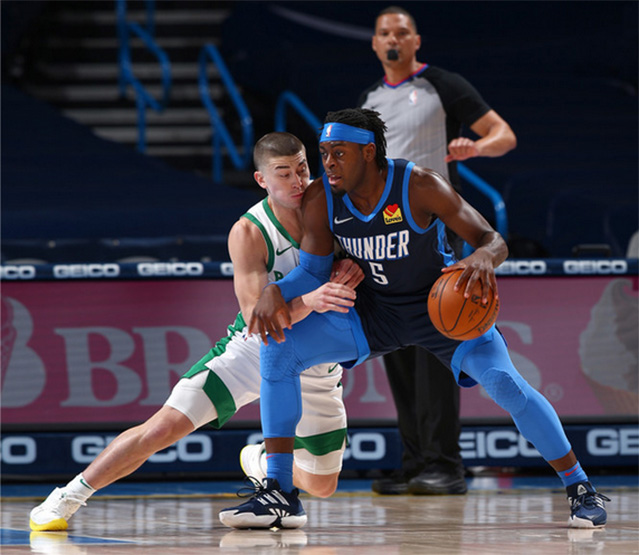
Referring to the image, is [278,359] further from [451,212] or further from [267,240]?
[451,212]

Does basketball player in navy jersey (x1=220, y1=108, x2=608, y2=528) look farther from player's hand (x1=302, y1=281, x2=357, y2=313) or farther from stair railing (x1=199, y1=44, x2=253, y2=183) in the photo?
stair railing (x1=199, y1=44, x2=253, y2=183)

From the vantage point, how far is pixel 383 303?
4410 mm

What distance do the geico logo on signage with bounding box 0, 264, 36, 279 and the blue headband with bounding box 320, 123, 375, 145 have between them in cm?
224

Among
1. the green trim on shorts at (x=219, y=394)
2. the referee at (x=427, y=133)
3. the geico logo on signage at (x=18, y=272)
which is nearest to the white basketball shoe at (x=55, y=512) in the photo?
the green trim on shorts at (x=219, y=394)

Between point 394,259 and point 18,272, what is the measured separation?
2.40 m

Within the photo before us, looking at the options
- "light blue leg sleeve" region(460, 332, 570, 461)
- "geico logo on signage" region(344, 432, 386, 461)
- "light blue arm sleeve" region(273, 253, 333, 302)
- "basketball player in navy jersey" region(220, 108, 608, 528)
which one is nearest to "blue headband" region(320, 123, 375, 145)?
"basketball player in navy jersey" region(220, 108, 608, 528)

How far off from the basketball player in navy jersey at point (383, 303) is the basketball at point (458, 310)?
0.49 ft

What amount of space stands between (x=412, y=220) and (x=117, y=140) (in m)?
7.10

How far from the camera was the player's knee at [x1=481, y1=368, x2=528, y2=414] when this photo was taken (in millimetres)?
4133

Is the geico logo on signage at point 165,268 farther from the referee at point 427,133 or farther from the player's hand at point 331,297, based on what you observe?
the player's hand at point 331,297

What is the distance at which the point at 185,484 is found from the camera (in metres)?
5.93

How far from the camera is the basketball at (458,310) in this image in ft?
13.1

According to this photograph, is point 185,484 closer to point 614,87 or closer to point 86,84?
point 86,84

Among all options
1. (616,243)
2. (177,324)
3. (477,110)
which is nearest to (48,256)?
(177,324)
